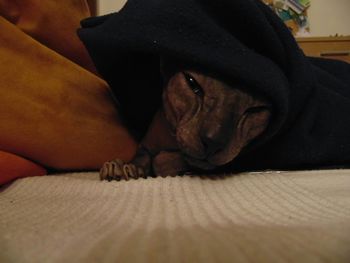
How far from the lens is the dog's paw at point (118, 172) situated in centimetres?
75

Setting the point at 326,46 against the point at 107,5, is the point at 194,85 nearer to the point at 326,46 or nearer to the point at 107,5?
the point at 326,46

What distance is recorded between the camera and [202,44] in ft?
2.31

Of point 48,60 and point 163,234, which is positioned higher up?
point 48,60

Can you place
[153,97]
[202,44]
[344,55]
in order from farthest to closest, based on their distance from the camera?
[344,55] < [153,97] < [202,44]

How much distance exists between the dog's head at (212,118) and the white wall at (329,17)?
6.94 ft

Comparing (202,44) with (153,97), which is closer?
(202,44)

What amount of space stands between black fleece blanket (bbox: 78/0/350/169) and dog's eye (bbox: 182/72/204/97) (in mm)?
32

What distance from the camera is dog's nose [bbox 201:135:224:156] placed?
66cm

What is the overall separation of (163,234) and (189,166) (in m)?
0.44

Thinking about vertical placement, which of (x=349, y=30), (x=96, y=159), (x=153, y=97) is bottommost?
(x=96, y=159)

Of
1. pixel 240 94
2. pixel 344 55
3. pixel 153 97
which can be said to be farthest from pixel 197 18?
pixel 344 55

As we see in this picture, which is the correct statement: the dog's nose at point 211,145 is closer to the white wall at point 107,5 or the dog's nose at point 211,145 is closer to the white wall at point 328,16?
the white wall at point 107,5

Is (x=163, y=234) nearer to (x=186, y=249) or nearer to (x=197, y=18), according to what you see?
(x=186, y=249)

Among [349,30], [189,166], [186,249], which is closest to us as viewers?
[186,249]
